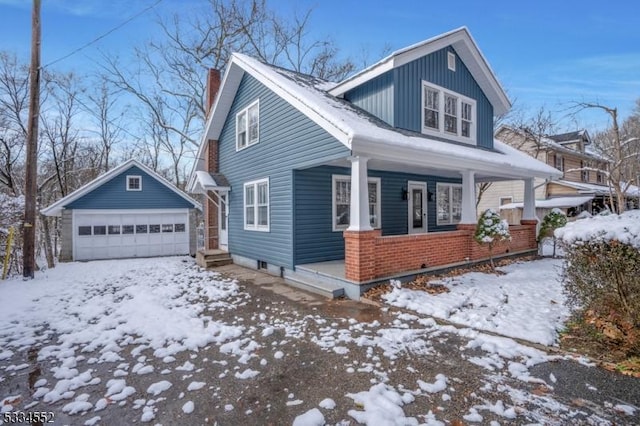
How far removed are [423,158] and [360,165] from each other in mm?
→ 1828

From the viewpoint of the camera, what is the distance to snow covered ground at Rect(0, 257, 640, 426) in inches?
107

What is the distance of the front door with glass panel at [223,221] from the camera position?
12050 millimetres

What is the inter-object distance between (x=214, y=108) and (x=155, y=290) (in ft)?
22.5

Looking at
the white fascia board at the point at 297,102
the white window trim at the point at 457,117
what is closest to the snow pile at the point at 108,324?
the white fascia board at the point at 297,102

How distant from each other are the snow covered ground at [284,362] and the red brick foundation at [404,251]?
2.56 feet

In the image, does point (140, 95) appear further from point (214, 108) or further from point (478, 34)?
point (478, 34)

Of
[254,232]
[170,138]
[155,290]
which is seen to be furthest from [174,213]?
[170,138]

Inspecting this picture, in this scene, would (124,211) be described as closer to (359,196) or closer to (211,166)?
(211,166)

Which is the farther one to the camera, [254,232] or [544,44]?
[544,44]

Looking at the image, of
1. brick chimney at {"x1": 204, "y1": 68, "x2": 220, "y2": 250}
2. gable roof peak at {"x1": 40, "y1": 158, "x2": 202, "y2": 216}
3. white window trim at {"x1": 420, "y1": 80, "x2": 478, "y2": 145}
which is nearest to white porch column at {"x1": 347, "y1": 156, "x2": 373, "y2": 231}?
white window trim at {"x1": 420, "y1": 80, "x2": 478, "y2": 145}

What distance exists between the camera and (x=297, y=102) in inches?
294

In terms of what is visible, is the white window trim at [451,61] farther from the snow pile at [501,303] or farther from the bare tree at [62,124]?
the bare tree at [62,124]

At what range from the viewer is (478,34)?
43.8 feet

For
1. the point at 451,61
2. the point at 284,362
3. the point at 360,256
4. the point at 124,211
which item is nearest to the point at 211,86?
the point at 124,211
